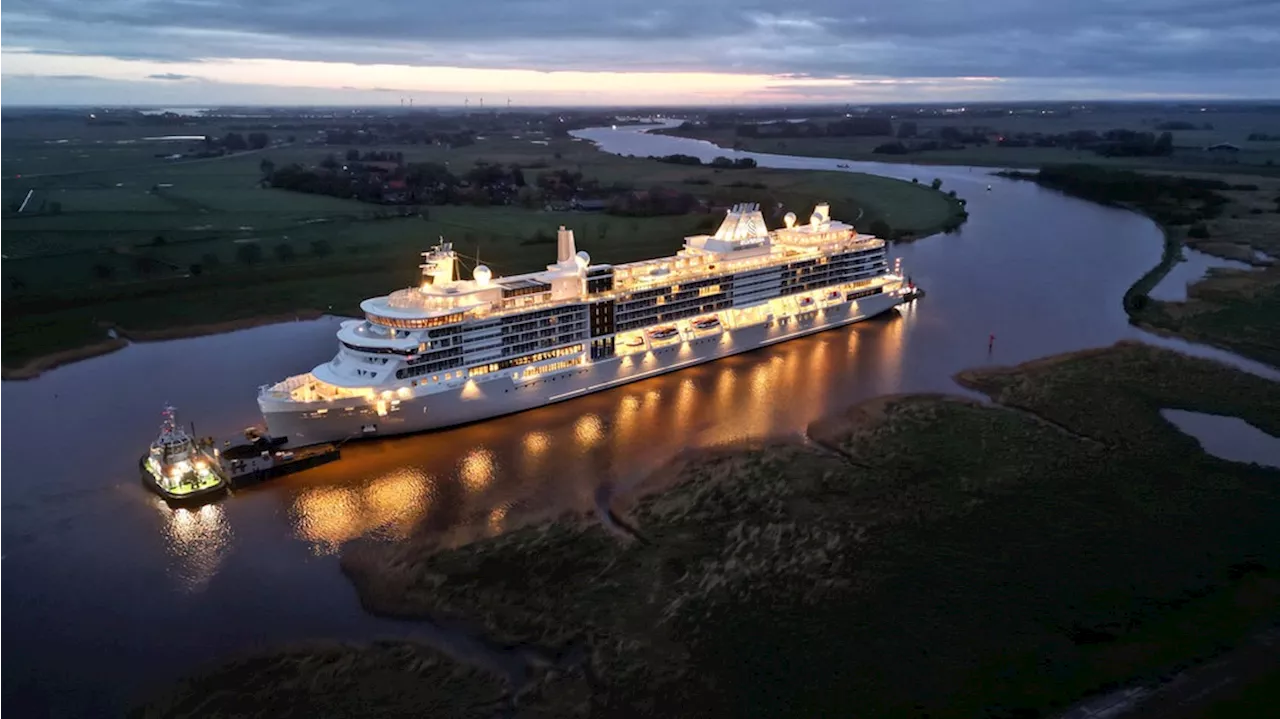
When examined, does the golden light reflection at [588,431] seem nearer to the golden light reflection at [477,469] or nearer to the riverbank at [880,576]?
the golden light reflection at [477,469]

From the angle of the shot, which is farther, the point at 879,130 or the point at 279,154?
the point at 879,130

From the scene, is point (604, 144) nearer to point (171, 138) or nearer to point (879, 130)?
point (879, 130)

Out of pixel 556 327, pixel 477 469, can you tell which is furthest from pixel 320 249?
pixel 477 469

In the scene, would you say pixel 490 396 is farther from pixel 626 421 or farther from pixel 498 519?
pixel 498 519

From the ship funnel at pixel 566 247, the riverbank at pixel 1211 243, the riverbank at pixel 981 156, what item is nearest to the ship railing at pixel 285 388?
the ship funnel at pixel 566 247

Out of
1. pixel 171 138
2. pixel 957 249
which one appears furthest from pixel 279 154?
pixel 957 249
